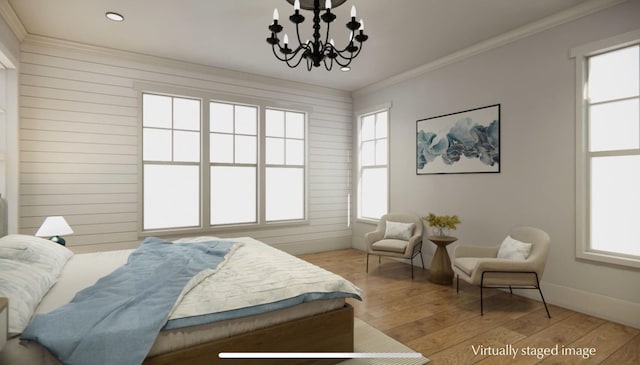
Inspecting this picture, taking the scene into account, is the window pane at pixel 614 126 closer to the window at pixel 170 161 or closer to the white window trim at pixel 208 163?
the white window trim at pixel 208 163

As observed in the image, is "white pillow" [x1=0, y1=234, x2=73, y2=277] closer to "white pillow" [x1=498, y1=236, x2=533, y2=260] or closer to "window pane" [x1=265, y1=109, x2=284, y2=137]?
"window pane" [x1=265, y1=109, x2=284, y2=137]

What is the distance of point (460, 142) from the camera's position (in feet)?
13.5

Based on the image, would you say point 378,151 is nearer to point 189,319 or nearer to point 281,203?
point 281,203

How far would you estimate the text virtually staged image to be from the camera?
75.5 inches

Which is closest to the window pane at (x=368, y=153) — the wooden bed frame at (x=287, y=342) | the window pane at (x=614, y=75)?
the window pane at (x=614, y=75)

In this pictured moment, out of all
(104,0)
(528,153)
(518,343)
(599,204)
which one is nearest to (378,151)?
(528,153)

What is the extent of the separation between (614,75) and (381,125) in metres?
3.05

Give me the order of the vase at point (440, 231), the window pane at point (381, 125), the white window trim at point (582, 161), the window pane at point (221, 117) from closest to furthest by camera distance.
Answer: the white window trim at point (582, 161), the vase at point (440, 231), the window pane at point (221, 117), the window pane at point (381, 125)

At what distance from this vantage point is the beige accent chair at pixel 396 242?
4.14m

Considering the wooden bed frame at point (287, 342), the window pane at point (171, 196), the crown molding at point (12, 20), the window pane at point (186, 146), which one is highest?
the crown molding at point (12, 20)

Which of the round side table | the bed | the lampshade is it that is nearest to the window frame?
the round side table

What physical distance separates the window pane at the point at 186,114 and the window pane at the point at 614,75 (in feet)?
15.5

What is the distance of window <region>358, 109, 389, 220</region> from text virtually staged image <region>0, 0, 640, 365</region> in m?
0.11

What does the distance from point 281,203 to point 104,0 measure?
3481mm
